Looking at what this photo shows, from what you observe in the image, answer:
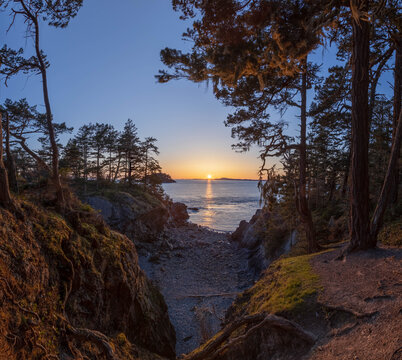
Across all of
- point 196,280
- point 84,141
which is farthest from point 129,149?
point 196,280

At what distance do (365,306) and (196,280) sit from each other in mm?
15997

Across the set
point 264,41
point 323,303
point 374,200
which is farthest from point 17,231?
point 374,200

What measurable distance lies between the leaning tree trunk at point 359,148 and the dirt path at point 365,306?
727 millimetres

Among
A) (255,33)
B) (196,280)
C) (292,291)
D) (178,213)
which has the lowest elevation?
(196,280)

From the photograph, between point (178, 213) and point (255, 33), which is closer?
point (255, 33)

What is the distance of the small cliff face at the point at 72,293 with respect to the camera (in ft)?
12.6

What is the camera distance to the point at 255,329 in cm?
482

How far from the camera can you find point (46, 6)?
714 cm

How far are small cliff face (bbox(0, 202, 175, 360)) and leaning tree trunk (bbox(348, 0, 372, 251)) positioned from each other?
7.83m

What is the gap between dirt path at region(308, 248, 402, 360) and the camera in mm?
3148

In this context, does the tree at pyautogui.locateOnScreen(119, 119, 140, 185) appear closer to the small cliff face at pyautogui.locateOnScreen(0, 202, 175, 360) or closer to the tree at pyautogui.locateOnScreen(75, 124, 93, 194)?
the tree at pyautogui.locateOnScreen(75, 124, 93, 194)

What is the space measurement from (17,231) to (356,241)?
9.59 m

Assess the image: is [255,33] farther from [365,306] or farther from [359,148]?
[365,306]

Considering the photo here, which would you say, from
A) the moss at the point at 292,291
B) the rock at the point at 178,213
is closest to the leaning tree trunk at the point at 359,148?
the moss at the point at 292,291
